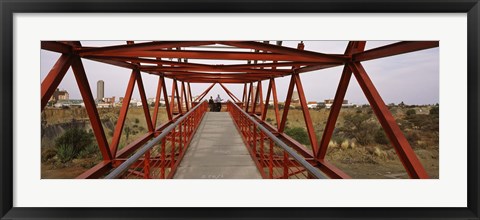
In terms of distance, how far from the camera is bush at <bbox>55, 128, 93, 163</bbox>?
10.1 feet

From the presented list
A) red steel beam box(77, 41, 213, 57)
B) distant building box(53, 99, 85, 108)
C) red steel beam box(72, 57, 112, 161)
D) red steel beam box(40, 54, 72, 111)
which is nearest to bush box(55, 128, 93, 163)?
red steel beam box(72, 57, 112, 161)

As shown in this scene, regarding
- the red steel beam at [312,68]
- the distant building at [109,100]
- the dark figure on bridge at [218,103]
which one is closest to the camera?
the distant building at [109,100]

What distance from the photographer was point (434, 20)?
2.10 meters

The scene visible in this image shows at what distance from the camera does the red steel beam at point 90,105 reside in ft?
10.2

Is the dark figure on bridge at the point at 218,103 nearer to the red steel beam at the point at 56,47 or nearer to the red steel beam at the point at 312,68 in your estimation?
the red steel beam at the point at 312,68

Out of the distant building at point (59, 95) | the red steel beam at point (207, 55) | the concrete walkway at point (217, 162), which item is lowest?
the concrete walkway at point (217, 162)

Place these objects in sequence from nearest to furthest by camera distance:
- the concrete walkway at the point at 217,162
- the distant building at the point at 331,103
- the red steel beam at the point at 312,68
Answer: the distant building at the point at 331,103, the red steel beam at the point at 312,68, the concrete walkway at the point at 217,162

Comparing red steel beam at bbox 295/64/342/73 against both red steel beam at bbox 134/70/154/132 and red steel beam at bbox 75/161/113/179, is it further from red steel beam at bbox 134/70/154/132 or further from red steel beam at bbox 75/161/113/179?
red steel beam at bbox 75/161/113/179

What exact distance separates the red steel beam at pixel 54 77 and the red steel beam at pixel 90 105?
15 cm

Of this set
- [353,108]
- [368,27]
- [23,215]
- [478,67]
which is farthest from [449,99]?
[23,215]

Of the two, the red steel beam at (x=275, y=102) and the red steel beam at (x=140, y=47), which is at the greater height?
the red steel beam at (x=140, y=47)

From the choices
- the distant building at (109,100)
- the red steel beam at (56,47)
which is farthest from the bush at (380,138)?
the distant building at (109,100)

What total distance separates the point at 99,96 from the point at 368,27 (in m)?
3.60

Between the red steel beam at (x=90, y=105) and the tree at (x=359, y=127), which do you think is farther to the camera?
the tree at (x=359, y=127)
